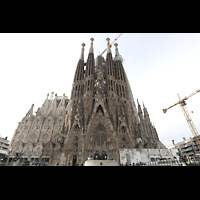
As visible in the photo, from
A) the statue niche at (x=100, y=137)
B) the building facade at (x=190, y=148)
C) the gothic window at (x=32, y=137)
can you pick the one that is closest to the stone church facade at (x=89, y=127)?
the statue niche at (x=100, y=137)

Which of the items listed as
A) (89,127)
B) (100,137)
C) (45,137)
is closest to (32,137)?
(45,137)

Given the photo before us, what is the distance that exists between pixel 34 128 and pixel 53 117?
7.18m

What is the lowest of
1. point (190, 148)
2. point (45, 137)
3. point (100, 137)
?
point (100, 137)

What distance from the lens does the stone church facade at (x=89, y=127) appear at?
88.0ft

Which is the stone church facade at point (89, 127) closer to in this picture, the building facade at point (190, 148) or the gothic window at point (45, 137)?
the gothic window at point (45, 137)

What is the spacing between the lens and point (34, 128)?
4150 cm

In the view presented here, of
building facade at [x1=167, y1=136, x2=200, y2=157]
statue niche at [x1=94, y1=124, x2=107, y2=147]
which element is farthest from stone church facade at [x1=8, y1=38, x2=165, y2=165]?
building facade at [x1=167, y1=136, x2=200, y2=157]

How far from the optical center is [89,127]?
2822cm

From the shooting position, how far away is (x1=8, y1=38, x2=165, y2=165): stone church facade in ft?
88.0

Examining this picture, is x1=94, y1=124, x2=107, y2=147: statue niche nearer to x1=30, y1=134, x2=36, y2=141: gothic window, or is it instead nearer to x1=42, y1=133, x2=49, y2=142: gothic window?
x1=42, y1=133, x2=49, y2=142: gothic window

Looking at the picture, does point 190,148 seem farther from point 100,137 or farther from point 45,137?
point 45,137

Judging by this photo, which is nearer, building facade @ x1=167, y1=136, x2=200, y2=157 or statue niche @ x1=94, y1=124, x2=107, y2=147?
statue niche @ x1=94, y1=124, x2=107, y2=147
